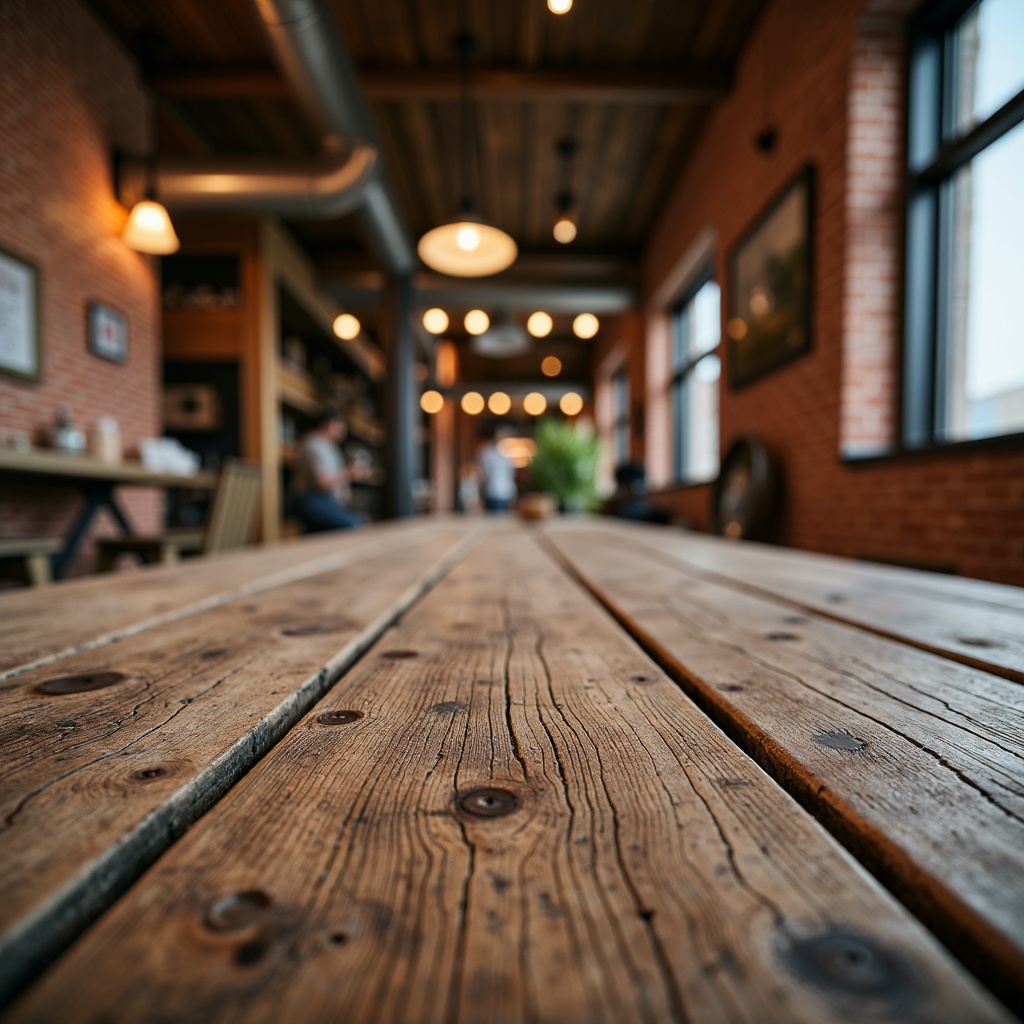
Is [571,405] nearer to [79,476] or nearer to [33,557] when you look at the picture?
[79,476]

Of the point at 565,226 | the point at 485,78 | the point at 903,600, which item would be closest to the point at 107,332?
the point at 485,78

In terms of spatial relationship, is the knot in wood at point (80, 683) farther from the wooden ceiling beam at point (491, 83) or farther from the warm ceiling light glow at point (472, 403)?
the warm ceiling light glow at point (472, 403)

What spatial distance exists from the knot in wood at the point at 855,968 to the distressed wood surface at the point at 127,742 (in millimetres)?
276

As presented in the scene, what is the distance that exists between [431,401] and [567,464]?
639cm

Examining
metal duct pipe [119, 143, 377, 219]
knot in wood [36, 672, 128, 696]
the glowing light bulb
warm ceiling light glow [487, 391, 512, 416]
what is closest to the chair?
the glowing light bulb

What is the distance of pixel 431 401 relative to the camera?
10.5 meters

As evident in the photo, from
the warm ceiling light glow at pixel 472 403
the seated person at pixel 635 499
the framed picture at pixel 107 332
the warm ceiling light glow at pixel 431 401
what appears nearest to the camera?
the framed picture at pixel 107 332

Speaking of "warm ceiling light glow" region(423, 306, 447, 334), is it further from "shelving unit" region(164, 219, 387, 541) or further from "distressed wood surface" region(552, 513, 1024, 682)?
"distressed wood surface" region(552, 513, 1024, 682)

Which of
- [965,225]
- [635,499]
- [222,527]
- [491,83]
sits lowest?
[222,527]

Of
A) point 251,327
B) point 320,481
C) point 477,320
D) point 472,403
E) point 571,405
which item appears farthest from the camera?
point 571,405

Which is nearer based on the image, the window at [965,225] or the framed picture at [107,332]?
the window at [965,225]

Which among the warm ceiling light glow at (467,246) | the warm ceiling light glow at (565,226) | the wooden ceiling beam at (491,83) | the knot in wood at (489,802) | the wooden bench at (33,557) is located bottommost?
the wooden bench at (33,557)

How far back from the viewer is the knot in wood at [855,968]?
204 millimetres

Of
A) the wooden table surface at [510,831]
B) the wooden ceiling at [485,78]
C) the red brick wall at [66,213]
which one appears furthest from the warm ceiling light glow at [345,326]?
the wooden table surface at [510,831]
